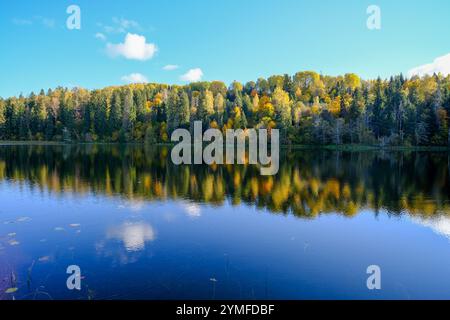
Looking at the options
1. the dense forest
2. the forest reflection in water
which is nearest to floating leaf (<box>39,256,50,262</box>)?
the forest reflection in water

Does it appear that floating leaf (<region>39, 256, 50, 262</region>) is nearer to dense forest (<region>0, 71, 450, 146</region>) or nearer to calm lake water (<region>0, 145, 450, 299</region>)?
calm lake water (<region>0, 145, 450, 299</region>)

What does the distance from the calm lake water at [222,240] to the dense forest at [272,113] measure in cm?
5662

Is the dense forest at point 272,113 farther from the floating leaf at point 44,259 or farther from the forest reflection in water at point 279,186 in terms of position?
the floating leaf at point 44,259

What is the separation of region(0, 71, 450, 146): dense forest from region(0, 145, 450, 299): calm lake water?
5662 centimetres

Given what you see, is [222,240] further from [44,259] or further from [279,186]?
[279,186]

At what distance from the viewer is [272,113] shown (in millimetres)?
89750

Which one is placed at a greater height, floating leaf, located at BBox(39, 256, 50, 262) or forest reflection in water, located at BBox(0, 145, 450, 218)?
forest reflection in water, located at BBox(0, 145, 450, 218)

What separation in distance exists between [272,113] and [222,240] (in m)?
78.2

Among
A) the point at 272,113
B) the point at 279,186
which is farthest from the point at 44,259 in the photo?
the point at 272,113

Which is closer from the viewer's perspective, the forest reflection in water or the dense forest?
the forest reflection in water

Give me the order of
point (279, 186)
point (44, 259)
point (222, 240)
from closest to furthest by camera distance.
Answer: point (44, 259) → point (222, 240) → point (279, 186)

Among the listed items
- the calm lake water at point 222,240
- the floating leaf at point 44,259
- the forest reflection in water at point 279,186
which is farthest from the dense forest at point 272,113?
the floating leaf at point 44,259

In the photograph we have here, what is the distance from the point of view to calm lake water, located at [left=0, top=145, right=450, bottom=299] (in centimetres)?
1003
